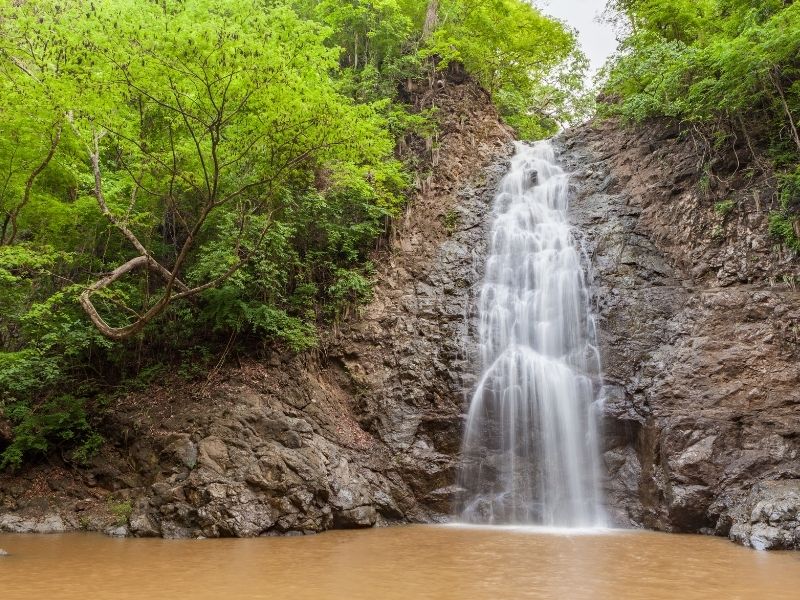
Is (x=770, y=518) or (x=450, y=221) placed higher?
(x=450, y=221)

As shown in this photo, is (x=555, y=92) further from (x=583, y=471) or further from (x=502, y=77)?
(x=583, y=471)

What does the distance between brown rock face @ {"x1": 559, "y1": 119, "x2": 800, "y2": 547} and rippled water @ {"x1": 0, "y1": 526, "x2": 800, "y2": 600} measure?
1163 millimetres

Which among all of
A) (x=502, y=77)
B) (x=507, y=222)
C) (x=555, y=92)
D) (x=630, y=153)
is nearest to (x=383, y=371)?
(x=507, y=222)

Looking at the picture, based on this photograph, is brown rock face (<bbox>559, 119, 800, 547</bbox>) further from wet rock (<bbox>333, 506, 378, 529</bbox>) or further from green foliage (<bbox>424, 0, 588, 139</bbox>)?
green foliage (<bbox>424, 0, 588, 139</bbox>)

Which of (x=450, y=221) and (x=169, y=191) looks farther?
(x=450, y=221)

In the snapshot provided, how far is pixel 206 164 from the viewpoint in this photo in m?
10.7

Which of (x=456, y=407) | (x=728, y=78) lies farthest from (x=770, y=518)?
(x=728, y=78)

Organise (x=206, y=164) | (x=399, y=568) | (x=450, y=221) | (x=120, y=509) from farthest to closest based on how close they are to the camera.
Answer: (x=450, y=221) → (x=206, y=164) → (x=120, y=509) → (x=399, y=568)

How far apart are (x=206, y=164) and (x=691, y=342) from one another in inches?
399

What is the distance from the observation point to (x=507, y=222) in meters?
15.6

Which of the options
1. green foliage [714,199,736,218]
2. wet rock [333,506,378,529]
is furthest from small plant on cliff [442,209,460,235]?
wet rock [333,506,378,529]

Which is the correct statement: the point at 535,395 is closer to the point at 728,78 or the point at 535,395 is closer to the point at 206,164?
the point at 206,164

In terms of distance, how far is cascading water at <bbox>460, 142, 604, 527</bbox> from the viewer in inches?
408

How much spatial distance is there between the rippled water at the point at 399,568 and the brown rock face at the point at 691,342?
116 centimetres
